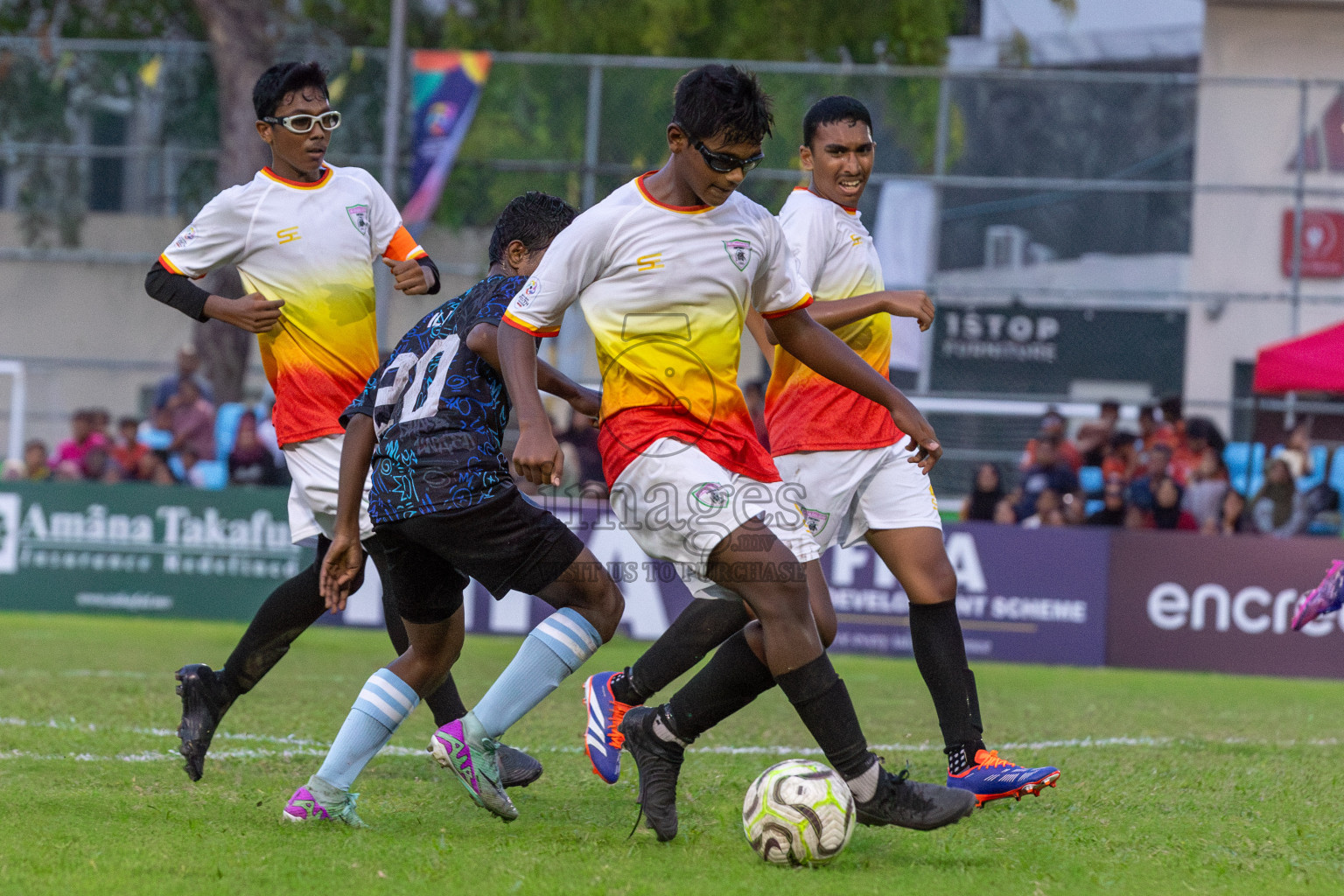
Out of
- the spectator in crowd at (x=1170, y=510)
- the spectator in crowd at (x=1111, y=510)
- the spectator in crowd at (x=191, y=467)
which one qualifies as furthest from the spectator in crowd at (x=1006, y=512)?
the spectator in crowd at (x=191, y=467)

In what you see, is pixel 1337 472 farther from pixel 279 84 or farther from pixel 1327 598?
pixel 279 84

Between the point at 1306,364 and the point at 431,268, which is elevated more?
the point at 431,268

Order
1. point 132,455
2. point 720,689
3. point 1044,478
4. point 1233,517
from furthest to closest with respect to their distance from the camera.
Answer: point 132,455, point 1044,478, point 1233,517, point 720,689

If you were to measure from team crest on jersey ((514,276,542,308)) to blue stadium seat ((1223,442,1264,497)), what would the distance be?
1054cm

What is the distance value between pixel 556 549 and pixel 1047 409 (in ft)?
34.8

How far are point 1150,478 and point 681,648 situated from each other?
30.1 ft

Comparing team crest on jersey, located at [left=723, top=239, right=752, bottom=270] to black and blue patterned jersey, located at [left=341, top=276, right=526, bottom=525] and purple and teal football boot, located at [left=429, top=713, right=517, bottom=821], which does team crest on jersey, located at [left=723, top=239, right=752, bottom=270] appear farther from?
purple and teal football boot, located at [left=429, top=713, right=517, bottom=821]

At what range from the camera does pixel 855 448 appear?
17.8 ft

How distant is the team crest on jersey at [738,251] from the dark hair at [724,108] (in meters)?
0.29

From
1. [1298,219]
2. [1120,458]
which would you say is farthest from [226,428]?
[1298,219]

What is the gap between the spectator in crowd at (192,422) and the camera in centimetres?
1498

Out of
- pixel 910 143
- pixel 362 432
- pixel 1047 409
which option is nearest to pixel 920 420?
pixel 362 432

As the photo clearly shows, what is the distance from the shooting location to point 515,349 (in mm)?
4277

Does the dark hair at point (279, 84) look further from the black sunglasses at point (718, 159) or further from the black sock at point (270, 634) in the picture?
the black sunglasses at point (718, 159)
